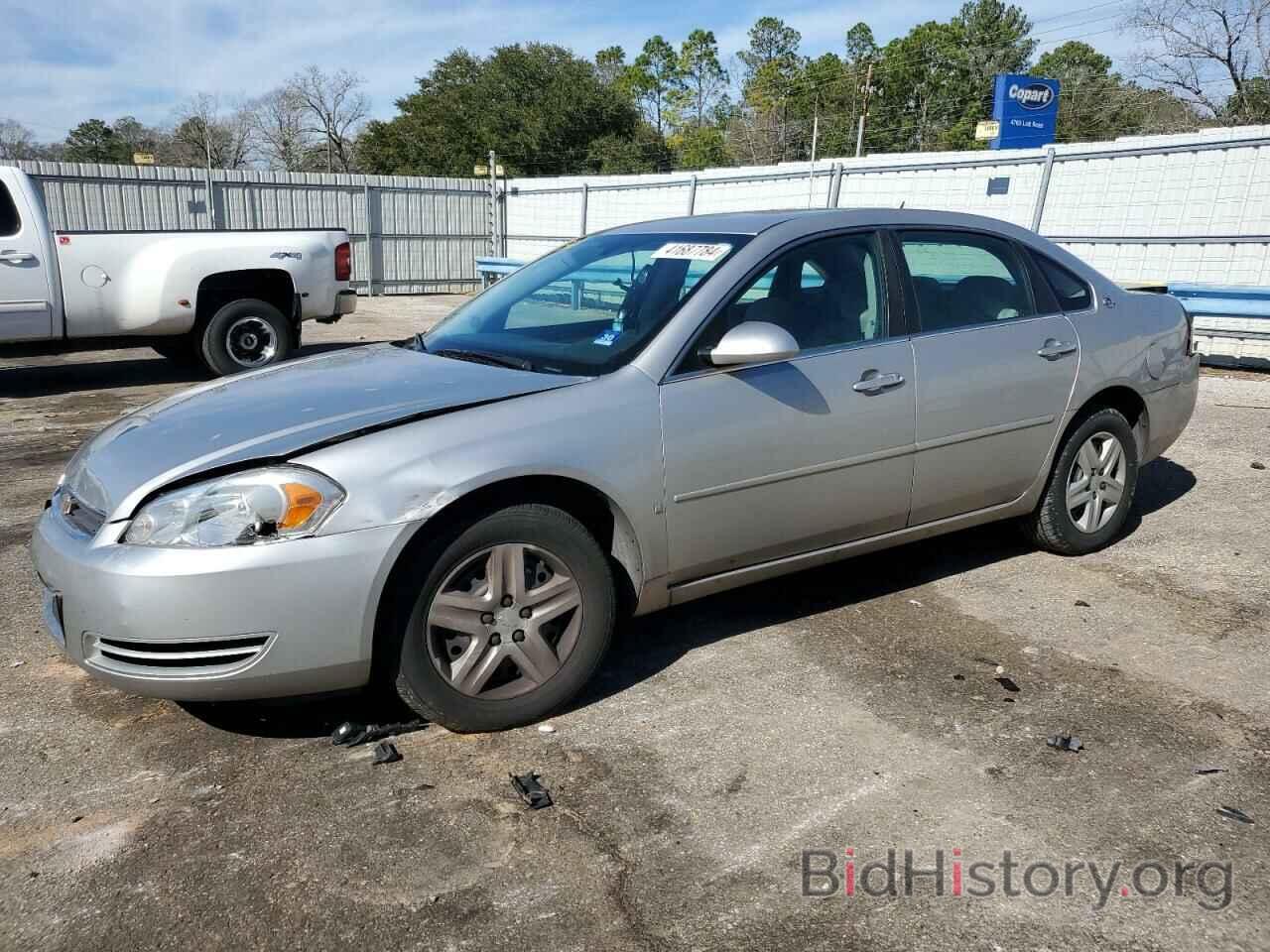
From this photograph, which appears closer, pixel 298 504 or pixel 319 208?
pixel 298 504

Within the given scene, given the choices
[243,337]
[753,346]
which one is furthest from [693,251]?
[243,337]

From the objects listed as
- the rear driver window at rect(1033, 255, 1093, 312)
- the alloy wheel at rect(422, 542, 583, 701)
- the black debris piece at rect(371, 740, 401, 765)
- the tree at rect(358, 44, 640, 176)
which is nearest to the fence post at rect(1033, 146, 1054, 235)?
the rear driver window at rect(1033, 255, 1093, 312)

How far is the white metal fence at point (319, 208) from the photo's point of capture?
18.4 m

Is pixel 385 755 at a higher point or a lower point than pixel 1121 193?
lower

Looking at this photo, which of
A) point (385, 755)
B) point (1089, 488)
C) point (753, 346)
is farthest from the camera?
point (1089, 488)

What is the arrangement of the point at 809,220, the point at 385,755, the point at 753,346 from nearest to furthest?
the point at 385,755 < the point at 753,346 < the point at 809,220

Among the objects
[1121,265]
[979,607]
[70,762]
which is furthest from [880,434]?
[1121,265]

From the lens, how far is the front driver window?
149 inches

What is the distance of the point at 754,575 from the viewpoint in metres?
3.79

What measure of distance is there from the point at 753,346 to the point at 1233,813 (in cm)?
193

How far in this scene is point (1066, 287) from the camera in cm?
470

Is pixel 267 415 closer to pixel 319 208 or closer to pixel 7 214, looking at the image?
pixel 7 214

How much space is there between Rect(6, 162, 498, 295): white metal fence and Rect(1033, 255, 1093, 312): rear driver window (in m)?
15.7

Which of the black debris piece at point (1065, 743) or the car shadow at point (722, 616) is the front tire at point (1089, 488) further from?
the black debris piece at point (1065, 743)
